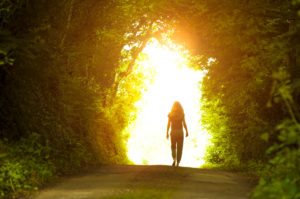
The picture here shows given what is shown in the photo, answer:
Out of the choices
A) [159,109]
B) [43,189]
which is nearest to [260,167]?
[43,189]

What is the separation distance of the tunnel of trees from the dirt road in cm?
67

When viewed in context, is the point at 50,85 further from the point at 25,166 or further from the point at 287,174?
the point at 287,174

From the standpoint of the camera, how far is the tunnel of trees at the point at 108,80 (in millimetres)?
9203

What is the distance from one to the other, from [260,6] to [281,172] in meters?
5.66

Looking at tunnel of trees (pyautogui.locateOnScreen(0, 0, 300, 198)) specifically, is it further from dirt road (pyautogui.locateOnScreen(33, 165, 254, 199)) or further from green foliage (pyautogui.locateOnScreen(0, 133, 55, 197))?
dirt road (pyautogui.locateOnScreen(33, 165, 254, 199))

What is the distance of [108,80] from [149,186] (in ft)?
49.6

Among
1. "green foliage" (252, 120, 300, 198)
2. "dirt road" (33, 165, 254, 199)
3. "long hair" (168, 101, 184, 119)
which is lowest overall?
"dirt road" (33, 165, 254, 199)

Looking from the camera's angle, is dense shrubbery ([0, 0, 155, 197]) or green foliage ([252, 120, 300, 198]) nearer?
green foliage ([252, 120, 300, 198])

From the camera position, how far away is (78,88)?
16.9 m

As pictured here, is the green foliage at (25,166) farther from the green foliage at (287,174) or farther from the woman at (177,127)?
Answer: the woman at (177,127)

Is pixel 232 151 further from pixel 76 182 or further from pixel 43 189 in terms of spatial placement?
pixel 43 189

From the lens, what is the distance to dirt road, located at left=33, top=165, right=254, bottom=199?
29.7 feet

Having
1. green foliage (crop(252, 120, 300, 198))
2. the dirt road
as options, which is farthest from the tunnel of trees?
the dirt road

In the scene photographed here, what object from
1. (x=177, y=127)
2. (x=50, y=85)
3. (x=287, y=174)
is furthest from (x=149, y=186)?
(x=177, y=127)
